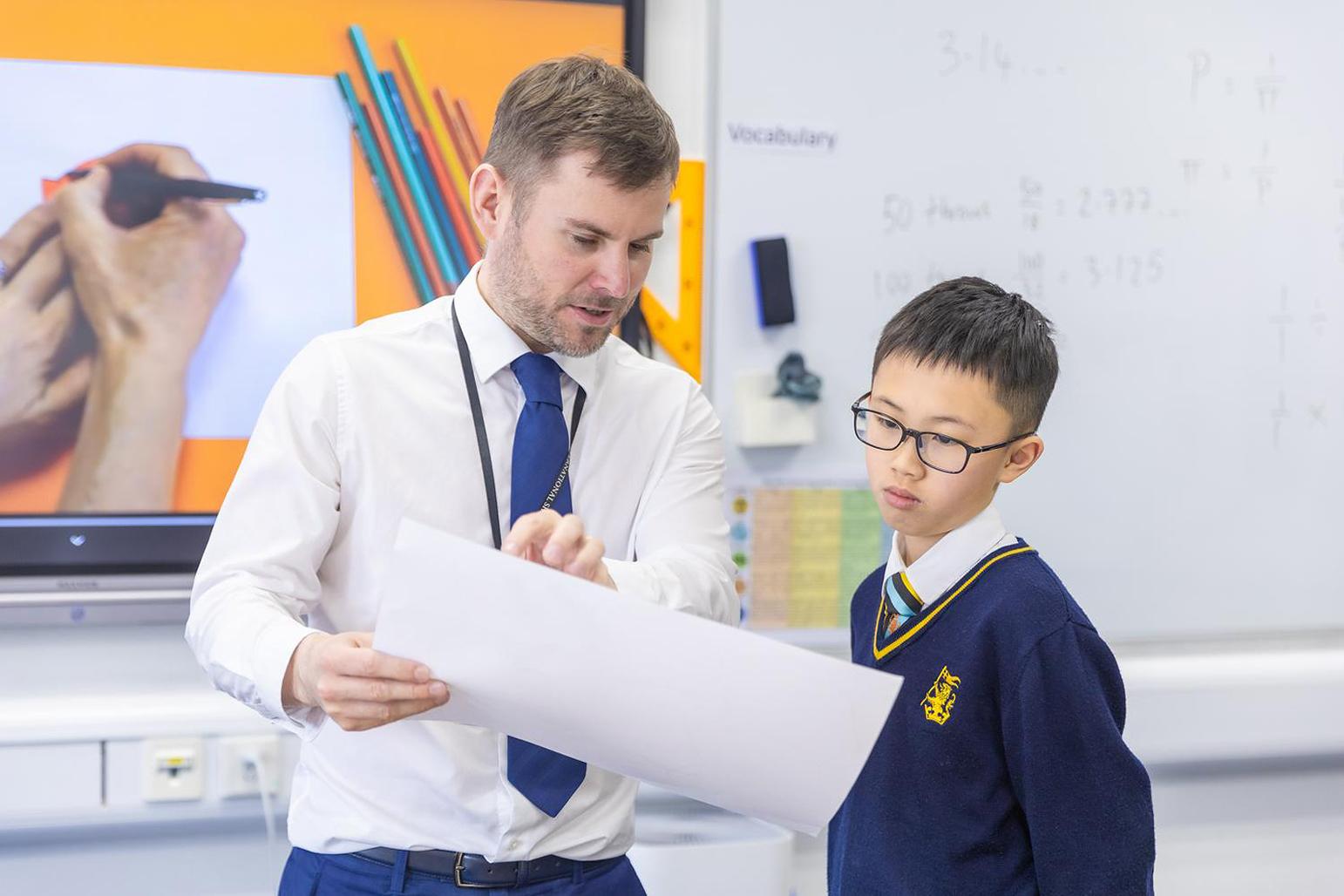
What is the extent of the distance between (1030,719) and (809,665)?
1.11 feet

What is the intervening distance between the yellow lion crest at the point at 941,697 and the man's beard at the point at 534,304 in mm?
474

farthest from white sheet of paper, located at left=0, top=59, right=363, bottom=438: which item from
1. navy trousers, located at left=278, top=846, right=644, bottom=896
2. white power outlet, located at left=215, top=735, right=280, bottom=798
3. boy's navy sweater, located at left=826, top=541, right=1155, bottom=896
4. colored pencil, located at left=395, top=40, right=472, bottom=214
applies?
boy's navy sweater, located at left=826, top=541, right=1155, bottom=896

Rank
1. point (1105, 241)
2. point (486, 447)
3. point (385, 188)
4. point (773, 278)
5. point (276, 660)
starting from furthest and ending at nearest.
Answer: point (1105, 241) < point (773, 278) < point (385, 188) < point (486, 447) < point (276, 660)

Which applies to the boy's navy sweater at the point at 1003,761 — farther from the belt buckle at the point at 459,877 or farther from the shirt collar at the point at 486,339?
the shirt collar at the point at 486,339

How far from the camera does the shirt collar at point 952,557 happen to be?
3.94 ft

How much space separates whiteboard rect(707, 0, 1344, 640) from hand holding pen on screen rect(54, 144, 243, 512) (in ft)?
2.79

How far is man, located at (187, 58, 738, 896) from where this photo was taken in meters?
1.17

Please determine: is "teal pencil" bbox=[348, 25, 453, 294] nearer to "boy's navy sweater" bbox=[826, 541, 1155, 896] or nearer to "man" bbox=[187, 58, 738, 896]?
"man" bbox=[187, 58, 738, 896]

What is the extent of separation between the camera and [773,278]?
212 centimetres

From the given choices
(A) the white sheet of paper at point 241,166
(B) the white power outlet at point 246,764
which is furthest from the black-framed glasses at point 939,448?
(B) the white power outlet at point 246,764

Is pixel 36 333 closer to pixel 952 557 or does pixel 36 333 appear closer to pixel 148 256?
pixel 148 256

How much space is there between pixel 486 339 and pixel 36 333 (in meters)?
0.91

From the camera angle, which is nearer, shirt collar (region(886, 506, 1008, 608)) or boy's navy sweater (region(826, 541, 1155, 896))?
boy's navy sweater (region(826, 541, 1155, 896))

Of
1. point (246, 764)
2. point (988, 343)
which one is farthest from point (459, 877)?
point (246, 764)
